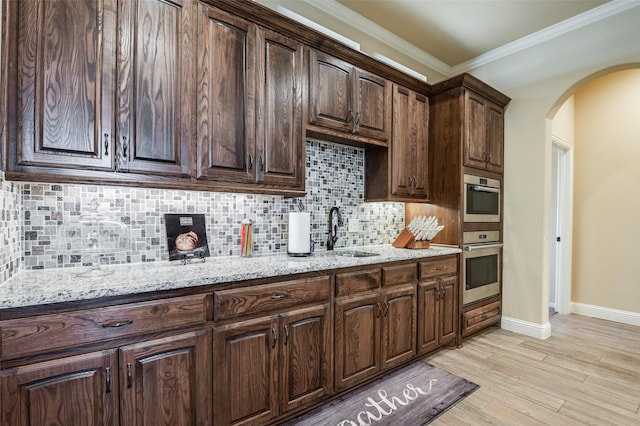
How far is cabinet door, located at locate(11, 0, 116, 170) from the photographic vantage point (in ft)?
4.58

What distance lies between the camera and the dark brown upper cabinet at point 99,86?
140 cm

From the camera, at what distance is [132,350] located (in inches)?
53.7

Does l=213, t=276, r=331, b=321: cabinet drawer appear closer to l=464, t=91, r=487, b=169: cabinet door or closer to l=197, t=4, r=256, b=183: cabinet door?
l=197, t=4, r=256, b=183: cabinet door

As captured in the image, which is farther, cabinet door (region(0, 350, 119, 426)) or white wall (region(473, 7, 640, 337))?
white wall (region(473, 7, 640, 337))

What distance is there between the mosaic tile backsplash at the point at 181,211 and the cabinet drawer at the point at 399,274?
25.9 inches

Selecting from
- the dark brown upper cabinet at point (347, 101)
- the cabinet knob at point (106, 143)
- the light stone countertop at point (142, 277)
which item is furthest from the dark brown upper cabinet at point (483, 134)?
the cabinet knob at point (106, 143)

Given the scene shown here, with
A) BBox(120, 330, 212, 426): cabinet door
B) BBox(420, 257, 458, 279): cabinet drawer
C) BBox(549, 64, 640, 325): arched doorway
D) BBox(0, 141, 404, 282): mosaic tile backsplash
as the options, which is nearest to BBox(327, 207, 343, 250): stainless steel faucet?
BBox(0, 141, 404, 282): mosaic tile backsplash

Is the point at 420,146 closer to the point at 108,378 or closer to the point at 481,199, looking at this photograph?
the point at 481,199

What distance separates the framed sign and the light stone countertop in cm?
6

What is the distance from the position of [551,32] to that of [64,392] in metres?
4.63

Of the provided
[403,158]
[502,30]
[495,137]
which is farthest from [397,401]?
[502,30]

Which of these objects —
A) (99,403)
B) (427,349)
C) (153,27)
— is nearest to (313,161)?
(153,27)

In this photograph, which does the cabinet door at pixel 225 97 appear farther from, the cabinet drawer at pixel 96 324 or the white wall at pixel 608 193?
the white wall at pixel 608 193

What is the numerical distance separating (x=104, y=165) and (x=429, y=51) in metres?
3.56
